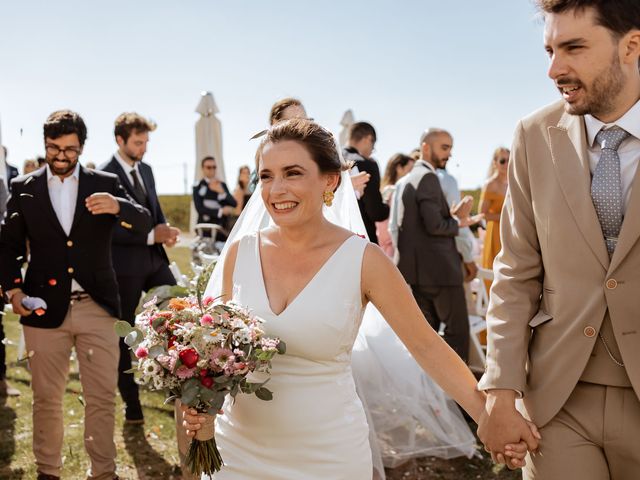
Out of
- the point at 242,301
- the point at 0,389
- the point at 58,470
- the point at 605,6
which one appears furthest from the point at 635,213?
the point at 0,389

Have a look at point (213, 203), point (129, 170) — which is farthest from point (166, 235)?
Result: point (213, 203)

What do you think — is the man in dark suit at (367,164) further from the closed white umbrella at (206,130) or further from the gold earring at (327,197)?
the closed white umbrella at (206,130)

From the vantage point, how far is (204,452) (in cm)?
277

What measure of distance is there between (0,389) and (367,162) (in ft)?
14.0

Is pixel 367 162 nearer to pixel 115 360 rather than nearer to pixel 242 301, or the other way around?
pixel 115 360

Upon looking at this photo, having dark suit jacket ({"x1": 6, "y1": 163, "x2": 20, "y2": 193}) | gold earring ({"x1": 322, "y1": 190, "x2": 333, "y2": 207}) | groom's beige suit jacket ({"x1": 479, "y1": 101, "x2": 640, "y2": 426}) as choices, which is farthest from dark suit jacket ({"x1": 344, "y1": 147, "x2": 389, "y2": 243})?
dark suit jacket ({"x1": 6, "y1": 163, "x2": 20, "y2": 193})

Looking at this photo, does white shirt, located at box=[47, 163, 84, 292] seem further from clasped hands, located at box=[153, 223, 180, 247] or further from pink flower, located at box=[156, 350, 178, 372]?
pink flower, located at box=[156, 350, 178, 372]

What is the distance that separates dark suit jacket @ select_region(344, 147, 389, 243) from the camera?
671 centimetres

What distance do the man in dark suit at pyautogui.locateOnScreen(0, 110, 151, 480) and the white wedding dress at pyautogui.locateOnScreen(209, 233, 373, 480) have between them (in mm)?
2217

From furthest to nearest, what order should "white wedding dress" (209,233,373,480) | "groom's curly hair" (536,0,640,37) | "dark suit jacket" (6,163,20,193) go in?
"dark suit jacket" (6,163,20,193) → "white wedding dress" (209,233,373,480) → "groom's curly hair" (536,0,640,37)

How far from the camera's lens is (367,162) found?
22.1 feet

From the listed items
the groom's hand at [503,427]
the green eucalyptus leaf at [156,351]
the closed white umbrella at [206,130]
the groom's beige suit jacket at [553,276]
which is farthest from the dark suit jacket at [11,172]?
the groom's hand at [503,427]

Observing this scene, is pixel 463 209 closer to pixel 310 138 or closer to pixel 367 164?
pixel 367 164

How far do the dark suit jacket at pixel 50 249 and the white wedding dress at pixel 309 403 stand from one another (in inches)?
89.5
